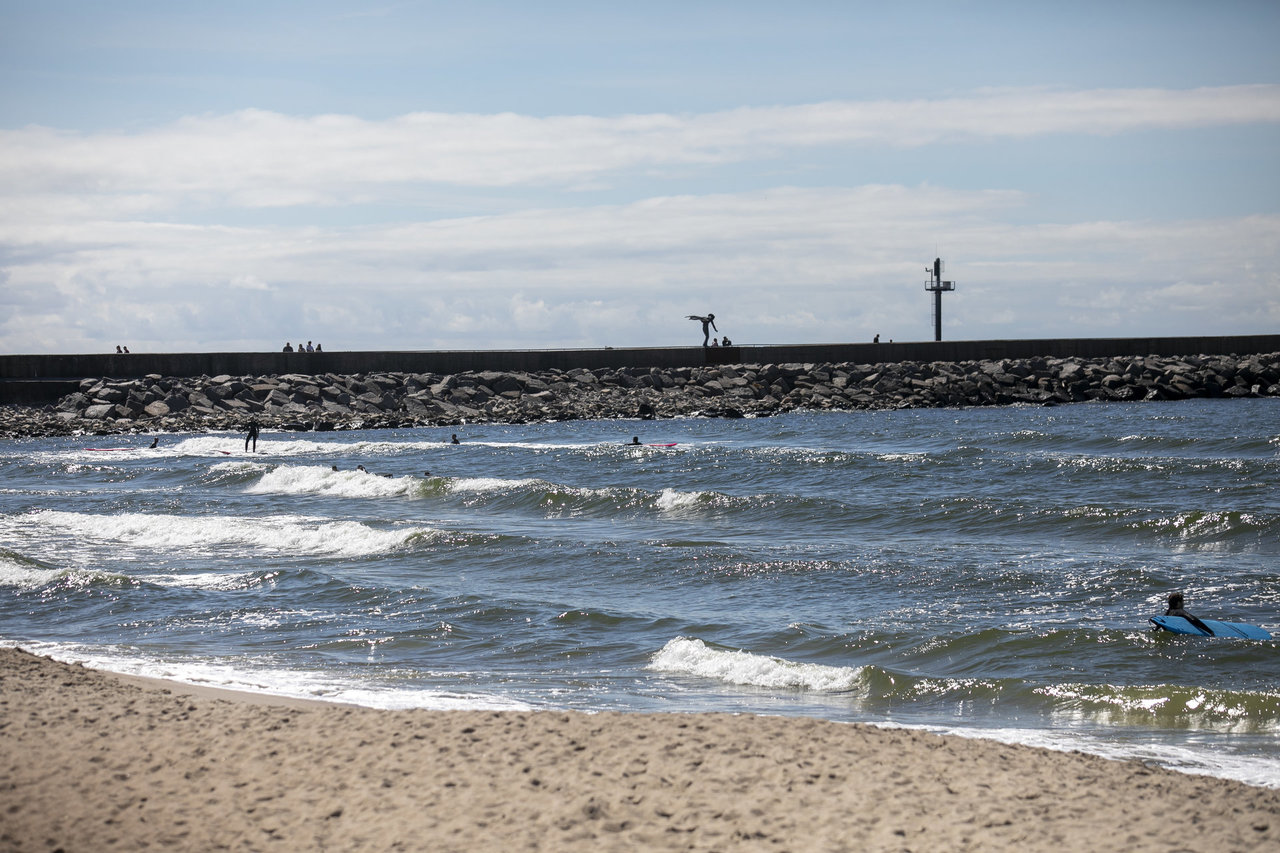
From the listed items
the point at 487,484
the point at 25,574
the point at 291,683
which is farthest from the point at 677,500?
the point at 291,683

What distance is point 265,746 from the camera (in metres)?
7.00

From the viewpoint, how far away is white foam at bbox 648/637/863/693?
9.76 m

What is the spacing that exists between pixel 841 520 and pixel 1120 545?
4.55m

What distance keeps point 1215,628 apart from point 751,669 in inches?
175

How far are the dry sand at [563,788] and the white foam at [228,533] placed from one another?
9974mm

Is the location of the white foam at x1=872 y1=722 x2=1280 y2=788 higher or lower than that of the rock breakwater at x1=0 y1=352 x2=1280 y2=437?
lower

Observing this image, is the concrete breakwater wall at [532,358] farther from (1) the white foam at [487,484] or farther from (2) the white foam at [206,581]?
(2) the white foam at [206,581]

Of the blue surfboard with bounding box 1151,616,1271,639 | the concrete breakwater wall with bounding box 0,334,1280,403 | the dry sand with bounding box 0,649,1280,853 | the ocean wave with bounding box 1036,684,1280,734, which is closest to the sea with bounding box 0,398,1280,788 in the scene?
the ocean wave with bounding box 1036,684,1280,734

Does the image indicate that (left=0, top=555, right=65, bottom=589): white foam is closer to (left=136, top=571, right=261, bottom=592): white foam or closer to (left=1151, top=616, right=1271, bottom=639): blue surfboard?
(left=136, top=571, right=261, bottom=592): white foam

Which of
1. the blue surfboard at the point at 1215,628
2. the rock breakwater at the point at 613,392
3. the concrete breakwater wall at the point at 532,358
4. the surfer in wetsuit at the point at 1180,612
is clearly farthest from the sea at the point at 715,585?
the concrete breakwater wall at the point at 532,358

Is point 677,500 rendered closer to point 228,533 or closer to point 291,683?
point 228,533

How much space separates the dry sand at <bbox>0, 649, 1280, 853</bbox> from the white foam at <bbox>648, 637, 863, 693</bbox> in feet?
6.93

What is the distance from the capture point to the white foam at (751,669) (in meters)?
9.76

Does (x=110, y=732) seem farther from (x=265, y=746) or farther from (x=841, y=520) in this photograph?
(x=841, y=520)
